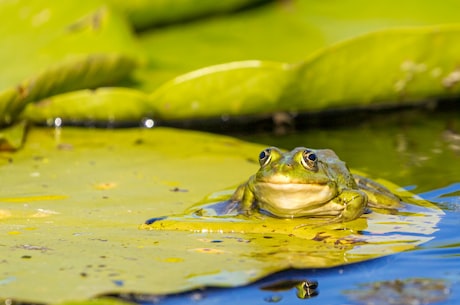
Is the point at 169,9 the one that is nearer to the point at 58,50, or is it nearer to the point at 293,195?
the point at 58,50

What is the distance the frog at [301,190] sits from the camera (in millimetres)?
2902

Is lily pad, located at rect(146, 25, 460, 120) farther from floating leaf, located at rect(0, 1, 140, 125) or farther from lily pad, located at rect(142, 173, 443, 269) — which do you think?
lily pad, located at rect(142, 173, 443, 269)

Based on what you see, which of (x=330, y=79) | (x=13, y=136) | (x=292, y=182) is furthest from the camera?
(x=330, y=79)

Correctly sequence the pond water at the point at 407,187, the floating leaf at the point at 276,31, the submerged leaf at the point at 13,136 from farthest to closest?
the floating leaf at the point at 276,31
the submerged leaf at the point at 13,136
the pond water at the point at 407,187

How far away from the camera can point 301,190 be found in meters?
2.91

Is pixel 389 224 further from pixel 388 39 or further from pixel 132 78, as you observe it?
pixel 132 78

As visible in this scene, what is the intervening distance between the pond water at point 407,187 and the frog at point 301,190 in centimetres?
31

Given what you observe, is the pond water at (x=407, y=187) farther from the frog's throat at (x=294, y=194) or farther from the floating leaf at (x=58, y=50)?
the floating leaf at (x=58, y=50)

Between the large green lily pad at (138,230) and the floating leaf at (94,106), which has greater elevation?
the floating leaf at (94,106)

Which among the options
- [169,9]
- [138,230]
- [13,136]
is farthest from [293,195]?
[169,9]

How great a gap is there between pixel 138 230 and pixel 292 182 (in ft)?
1.69

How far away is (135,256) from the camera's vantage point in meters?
2.47

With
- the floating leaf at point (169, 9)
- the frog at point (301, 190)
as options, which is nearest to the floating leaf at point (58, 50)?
the floating leaf at point (169, 9)

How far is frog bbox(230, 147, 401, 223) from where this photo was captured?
9.52 feet
